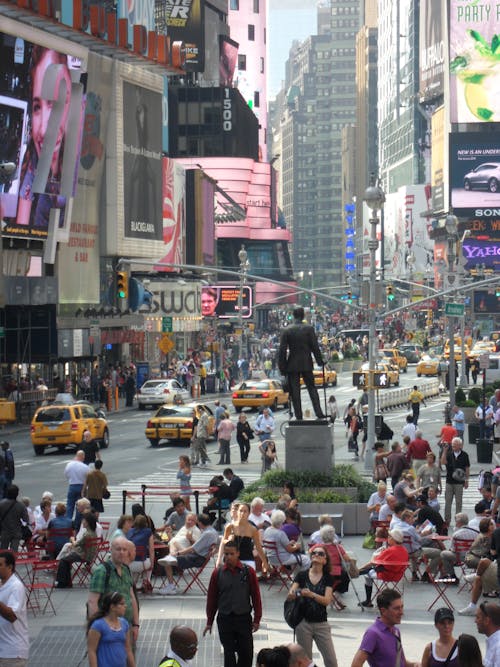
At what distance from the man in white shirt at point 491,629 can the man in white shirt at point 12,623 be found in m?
4.02

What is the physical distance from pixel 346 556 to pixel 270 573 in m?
2.46

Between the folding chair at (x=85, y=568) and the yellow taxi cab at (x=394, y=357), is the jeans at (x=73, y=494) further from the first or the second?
the yellow taxi cab at (x=394, y=357)

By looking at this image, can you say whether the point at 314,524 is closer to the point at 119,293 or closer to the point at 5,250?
the point at 119,293

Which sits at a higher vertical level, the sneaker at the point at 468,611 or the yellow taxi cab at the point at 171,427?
the sneaker at the point at 468,611

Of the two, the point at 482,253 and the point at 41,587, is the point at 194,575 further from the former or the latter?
the point at 482,253

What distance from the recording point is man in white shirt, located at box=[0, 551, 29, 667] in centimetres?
1358

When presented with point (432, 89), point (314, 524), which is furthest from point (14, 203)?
point (432, 89)

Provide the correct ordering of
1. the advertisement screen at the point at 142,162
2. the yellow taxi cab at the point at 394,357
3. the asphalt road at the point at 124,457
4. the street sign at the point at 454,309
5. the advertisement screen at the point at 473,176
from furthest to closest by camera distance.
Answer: the advertisement screen at the point at 473,176, the advertisement screen at the point at 142,162, the yellow taxi cab at the point at 394,357, the street sign at the point at 454,309, the asphalt road at the point at 124,457

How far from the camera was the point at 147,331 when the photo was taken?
96.6 m

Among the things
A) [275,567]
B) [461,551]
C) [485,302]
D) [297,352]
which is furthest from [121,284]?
[485,302]

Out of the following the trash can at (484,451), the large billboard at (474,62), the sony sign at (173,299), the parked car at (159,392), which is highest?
the large billboard at (474,62)

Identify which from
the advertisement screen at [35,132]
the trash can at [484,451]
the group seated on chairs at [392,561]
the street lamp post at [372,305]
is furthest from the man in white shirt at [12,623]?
the advertisement screen at [35,132]

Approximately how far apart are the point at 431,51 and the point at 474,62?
75.2 ft

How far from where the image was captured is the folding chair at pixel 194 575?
21625 millimetres
